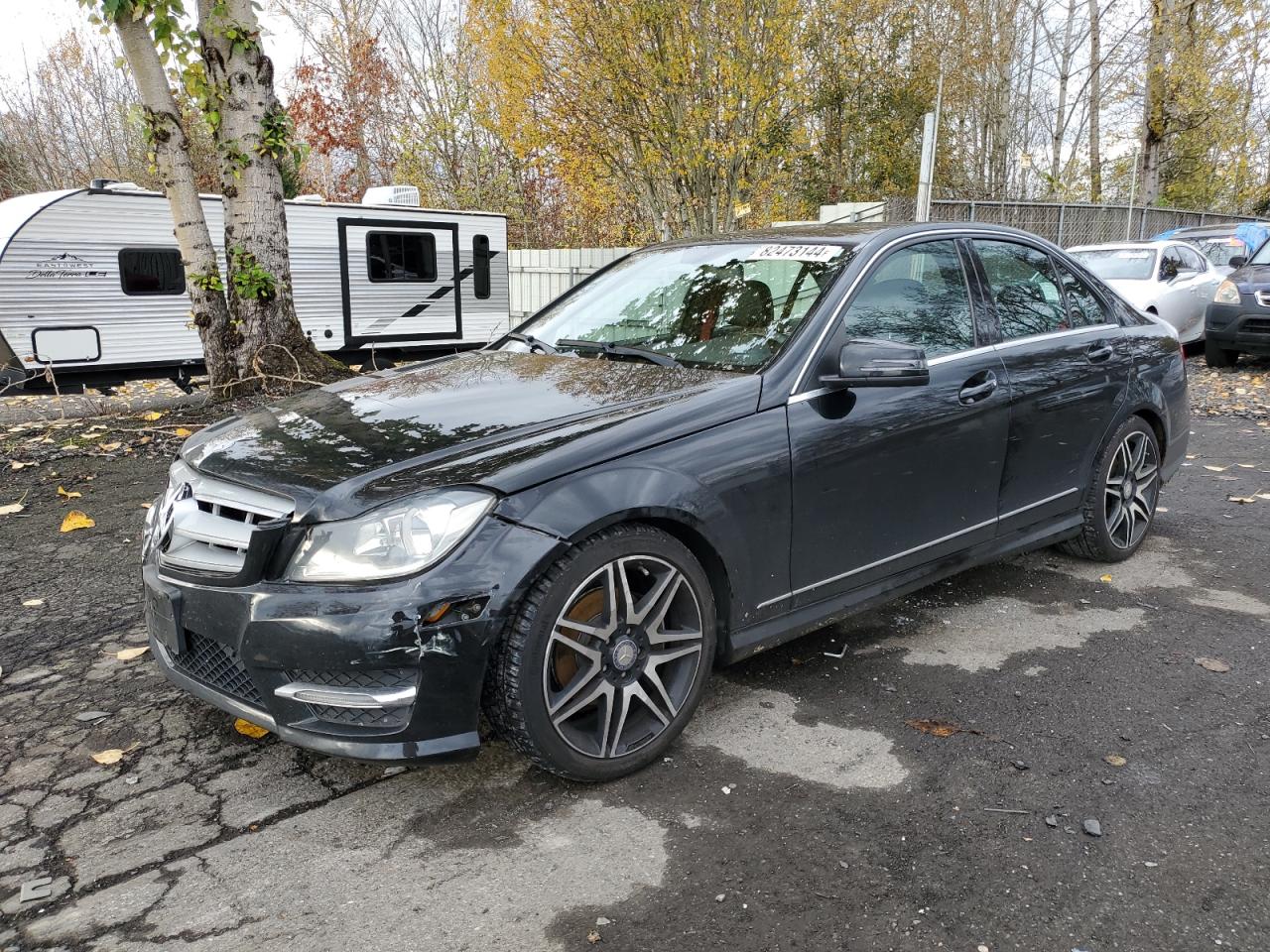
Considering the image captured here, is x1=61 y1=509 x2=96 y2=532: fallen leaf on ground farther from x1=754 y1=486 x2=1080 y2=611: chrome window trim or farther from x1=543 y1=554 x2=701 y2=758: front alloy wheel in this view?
x1=754 y1=486 x2=1080 y2=611: chrome window trim

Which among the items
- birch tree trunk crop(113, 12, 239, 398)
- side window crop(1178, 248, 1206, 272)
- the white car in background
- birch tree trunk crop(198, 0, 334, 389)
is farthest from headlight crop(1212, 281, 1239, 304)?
birch tree trunk crop(113, 12, 239, 398)

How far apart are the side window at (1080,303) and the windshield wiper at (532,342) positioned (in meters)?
2.37

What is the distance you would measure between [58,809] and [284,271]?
6520 mm

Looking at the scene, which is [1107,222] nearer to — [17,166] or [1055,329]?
[1055,329]

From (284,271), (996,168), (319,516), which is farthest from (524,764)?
(996,168)

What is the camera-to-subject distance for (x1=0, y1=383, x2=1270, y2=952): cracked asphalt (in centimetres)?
229

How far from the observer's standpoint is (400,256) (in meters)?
14.6

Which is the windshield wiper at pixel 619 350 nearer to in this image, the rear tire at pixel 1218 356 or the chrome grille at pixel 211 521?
the chrome grille at pixel 211 521

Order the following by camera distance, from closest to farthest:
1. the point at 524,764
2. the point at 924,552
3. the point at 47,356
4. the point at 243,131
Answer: the point at 524,764 → the point at 924,552 → the point at 243,131 → the point at 47,356

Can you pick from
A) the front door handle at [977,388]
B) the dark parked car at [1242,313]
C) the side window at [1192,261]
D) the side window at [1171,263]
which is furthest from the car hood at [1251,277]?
the front door handle at [977,388]

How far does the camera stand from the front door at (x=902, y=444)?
→ 3291mm

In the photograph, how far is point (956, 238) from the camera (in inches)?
158

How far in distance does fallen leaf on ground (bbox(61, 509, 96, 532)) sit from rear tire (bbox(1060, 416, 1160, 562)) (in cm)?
518

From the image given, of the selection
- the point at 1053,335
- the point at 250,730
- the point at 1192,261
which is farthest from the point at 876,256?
the point at 1192,261
